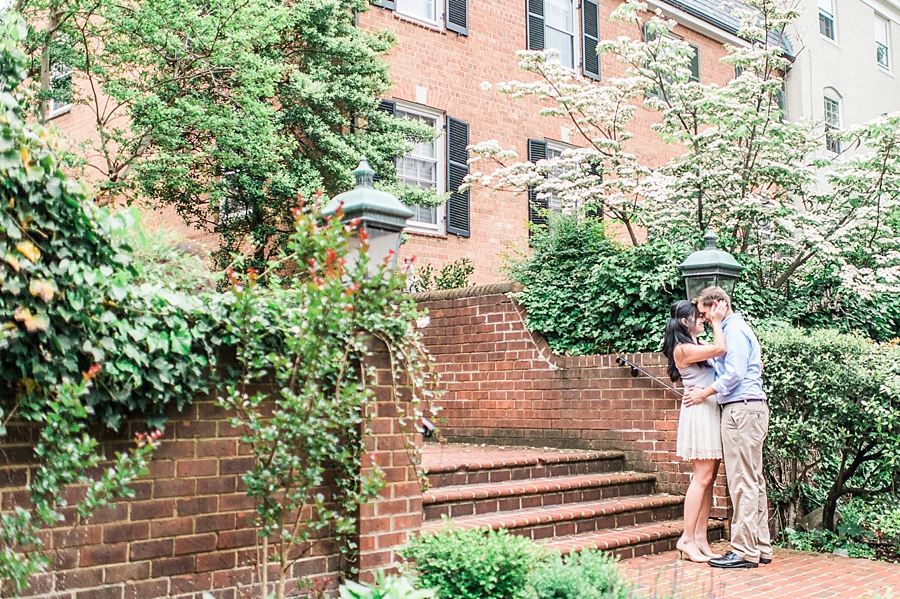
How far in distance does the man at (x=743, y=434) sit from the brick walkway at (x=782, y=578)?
0.68 feet

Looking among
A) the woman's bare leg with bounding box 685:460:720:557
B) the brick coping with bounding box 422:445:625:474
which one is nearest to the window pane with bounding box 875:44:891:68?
the brick coping with bounding box 422:445:625:474

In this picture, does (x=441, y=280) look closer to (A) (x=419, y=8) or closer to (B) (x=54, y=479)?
(A) (x=419, y=8)

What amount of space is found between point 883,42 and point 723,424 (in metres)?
21.2

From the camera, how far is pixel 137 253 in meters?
4.45

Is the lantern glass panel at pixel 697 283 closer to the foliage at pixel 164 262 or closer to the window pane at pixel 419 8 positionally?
the foliage at pixel 164 262

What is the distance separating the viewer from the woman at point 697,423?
20.4 ft

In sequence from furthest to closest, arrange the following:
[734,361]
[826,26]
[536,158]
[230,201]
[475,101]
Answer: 1. [826,26]
2. [536,158]
3. [475,101]
4. [230,201]
5. [734,361]

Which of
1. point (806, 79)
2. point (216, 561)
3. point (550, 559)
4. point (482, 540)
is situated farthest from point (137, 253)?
point (806, 79)

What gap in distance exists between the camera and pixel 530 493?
6.66 m

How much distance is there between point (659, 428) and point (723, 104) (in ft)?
12.6

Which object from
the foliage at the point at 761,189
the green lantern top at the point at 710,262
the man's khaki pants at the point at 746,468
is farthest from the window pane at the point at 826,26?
the man's khaki pants at the point at 746,468

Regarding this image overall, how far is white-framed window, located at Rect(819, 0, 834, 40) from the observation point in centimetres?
2125

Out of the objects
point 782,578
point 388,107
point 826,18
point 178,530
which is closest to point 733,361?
point 782,578

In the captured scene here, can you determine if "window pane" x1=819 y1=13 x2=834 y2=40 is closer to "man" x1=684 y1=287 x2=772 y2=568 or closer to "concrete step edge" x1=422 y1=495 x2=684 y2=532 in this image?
"concrete step edge" x1=422 y1=495 x2=684 y2=532
